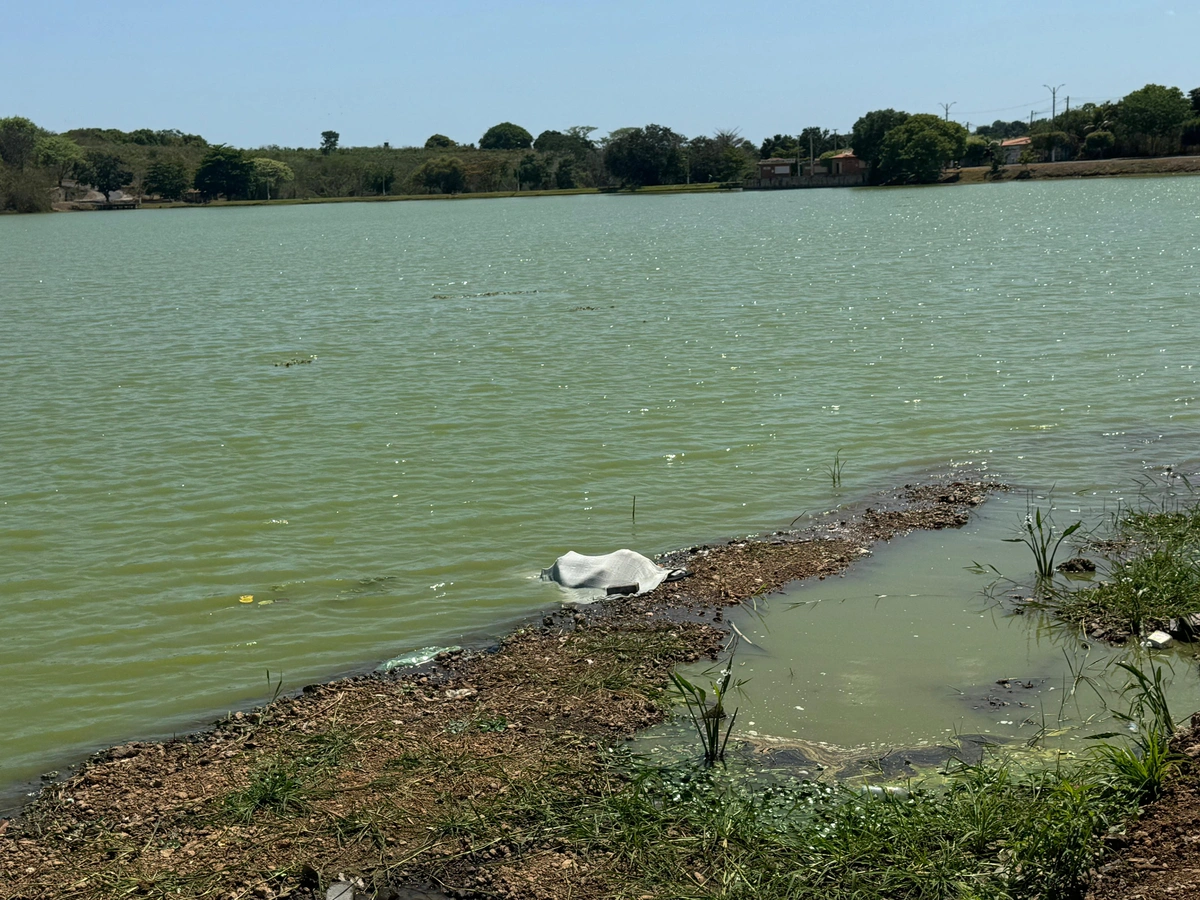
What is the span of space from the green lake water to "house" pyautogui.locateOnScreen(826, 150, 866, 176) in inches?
4062

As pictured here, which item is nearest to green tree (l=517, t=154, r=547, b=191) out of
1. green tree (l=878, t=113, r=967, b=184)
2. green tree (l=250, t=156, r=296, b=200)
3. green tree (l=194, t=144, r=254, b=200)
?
green tree (l=250, t=156, r=296, b=200)

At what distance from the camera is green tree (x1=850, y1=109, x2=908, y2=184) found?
119375 millimetres

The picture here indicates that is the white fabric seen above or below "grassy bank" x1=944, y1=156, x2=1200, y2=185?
below

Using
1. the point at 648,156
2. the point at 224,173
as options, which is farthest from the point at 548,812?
the point at 224,173

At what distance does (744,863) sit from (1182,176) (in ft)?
352

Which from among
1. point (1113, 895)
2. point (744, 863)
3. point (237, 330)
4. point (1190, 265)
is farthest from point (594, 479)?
point (1190, 265)

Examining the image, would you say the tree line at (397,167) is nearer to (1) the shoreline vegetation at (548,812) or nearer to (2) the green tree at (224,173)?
(2) the green tree at (224,173)

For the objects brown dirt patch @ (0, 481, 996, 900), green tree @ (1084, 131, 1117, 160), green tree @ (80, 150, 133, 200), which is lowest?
brown dirt patch @ (0, 481, 996, 900)

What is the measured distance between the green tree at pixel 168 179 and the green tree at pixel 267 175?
32.5 feet

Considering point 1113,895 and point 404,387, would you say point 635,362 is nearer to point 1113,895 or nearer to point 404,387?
point 404,387

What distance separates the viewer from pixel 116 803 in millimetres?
5266

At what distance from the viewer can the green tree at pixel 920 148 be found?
110 metres

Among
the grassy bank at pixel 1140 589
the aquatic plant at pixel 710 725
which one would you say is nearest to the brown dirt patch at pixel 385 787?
the aquatic plant at pixel 710 725

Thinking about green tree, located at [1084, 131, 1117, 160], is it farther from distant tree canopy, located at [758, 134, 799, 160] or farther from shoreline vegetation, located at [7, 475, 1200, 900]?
shoreline vegetation, located at [7, 475, 1200, 900]
